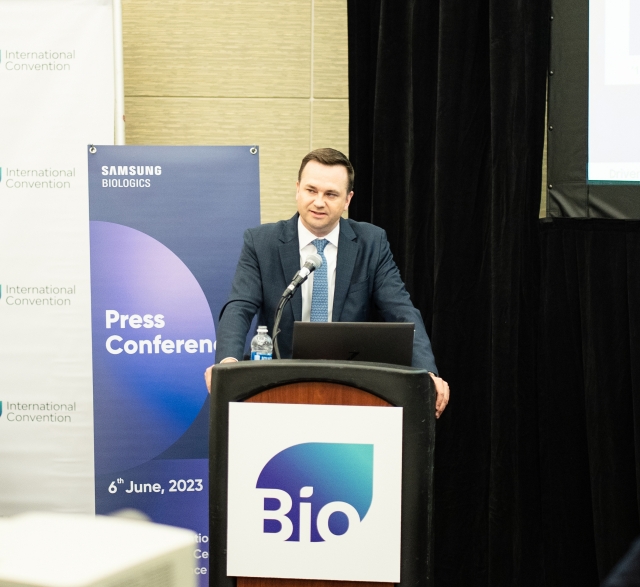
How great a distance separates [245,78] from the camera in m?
3.47

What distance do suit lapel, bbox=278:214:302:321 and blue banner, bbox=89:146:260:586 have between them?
29 cm

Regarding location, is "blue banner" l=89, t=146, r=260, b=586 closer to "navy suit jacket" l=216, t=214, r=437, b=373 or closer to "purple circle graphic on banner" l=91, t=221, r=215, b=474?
"purple circle graphic on banner" l=91, t=221, r=215, b=474

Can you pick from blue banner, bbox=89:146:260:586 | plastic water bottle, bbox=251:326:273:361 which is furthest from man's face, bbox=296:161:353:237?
plastic water bottle, bbox=251:326:273:361

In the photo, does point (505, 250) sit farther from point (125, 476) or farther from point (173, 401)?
point (125, 476)

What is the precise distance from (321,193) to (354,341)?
783mm

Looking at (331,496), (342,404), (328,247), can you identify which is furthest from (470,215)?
(331,496)

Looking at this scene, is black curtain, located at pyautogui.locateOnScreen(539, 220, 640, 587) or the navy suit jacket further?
black curtain, located at pyautogui.locateOnScreen(539, 220, 640, 587)

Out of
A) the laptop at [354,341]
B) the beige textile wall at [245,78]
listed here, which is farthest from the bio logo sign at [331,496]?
the beige textile wall at [245,78]

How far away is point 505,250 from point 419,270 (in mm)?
397

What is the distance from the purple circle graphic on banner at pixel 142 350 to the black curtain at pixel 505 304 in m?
0.91

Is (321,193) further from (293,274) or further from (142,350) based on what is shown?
(142,350)

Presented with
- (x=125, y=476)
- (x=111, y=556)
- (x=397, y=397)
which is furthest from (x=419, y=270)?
(x=111, y=556)

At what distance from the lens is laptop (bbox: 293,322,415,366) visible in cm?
188

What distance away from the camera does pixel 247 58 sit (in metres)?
3.46
